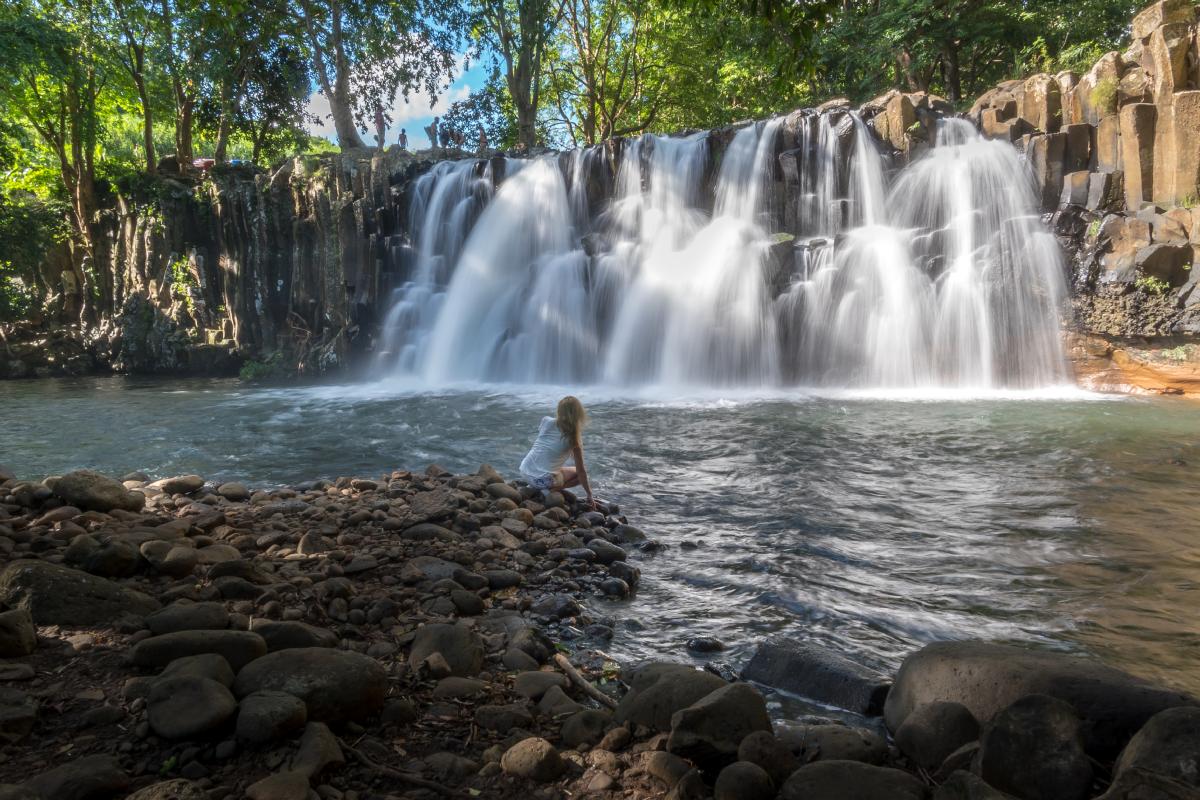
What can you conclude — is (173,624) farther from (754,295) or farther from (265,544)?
(754,295)

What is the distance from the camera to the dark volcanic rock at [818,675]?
140 inches

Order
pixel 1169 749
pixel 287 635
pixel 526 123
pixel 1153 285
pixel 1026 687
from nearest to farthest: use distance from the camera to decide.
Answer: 1. pixel 1169 749
2. pixel 1026 687
3. pixel 287 635
4. pixel 1153 285
5. pixel 526 123

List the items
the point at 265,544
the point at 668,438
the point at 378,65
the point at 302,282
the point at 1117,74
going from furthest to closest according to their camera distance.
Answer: the point at 378,65 < the point at 302,282 < the point at 1117,74 < the point at 668,438 < the point at 265,544

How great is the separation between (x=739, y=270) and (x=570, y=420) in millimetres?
12273

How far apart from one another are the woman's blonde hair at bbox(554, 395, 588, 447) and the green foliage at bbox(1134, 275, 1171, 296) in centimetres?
1320

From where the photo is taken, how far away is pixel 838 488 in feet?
26.8

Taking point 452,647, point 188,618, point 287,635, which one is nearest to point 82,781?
point 287,635

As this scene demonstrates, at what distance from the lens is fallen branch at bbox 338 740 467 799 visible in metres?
2.61

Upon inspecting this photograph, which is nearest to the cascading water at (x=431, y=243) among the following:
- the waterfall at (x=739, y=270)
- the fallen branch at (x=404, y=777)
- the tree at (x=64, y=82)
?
the waterfall at (x=739, y=270)

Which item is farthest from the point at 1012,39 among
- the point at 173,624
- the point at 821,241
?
the point at 173,624

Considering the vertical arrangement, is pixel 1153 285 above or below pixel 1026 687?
above

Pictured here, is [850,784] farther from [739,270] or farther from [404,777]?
[739,270]

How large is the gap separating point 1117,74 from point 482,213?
16423 mm

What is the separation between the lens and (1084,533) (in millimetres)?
6391
